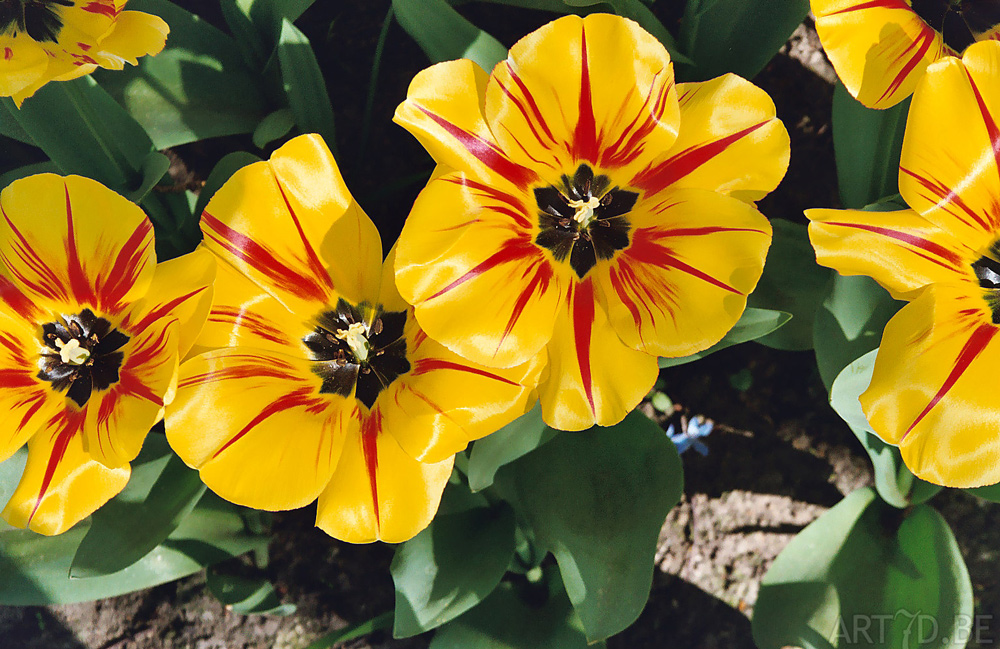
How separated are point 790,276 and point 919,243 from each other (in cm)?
35

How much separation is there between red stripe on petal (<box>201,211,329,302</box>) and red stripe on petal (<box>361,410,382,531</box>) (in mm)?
181

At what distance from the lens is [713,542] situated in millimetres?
1595

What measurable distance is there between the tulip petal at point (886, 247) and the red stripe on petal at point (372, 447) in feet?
1.89

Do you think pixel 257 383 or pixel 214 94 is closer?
pixel 257 383

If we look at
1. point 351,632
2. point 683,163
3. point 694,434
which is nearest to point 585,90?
point 683,163

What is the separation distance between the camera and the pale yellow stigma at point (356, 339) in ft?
3.00

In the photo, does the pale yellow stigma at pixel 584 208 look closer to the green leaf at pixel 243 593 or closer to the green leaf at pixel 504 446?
the green leaf at pixel 504 446

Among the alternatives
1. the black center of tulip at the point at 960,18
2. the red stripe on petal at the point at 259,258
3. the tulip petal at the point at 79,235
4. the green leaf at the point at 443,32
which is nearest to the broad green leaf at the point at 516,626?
the red stripe on petal at the point at 259,258

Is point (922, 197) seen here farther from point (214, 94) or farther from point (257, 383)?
point (214, 94)

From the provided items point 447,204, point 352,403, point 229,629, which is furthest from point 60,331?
point 229,629

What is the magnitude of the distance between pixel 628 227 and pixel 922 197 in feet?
1.13

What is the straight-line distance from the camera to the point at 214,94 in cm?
120

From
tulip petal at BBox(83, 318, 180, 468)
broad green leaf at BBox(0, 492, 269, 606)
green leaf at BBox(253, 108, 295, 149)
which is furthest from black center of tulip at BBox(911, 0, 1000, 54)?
broad green leaf at BBox(0, 492, 269, 606)

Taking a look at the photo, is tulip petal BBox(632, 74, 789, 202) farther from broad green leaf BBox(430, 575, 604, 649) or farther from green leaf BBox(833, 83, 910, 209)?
broad green leaf BBox(430, 575, 604, 649)
